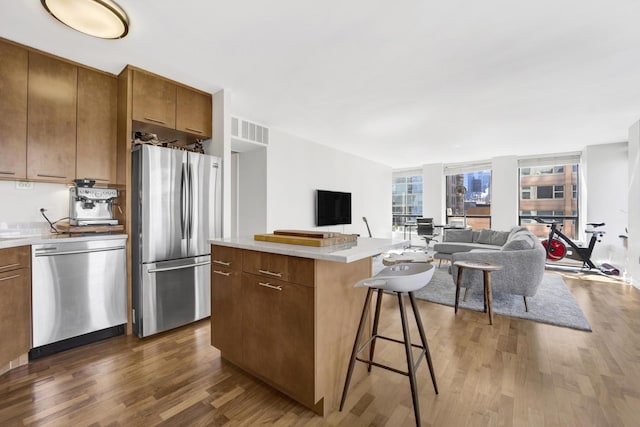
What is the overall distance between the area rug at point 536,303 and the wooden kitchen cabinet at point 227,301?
8.76ft

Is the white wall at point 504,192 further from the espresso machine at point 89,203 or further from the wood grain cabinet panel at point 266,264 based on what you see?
the espresso machine at point 89,203

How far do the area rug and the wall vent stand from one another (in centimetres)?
333

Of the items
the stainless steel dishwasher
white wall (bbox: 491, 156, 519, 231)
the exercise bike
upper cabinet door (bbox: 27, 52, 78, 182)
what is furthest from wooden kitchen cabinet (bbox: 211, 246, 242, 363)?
white wall (bbox: 491, 156, 519, 231)

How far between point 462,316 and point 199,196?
3132mm

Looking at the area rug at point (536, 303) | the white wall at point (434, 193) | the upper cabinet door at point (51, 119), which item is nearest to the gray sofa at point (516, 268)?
the area rug at point (536, 303)

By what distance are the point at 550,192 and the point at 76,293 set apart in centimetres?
876

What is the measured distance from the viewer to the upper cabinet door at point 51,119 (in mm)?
2375

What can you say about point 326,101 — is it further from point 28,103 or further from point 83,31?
point 28,103

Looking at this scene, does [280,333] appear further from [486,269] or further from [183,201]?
[486,269]

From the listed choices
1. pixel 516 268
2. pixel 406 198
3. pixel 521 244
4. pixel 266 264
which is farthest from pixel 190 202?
pixel 406 198

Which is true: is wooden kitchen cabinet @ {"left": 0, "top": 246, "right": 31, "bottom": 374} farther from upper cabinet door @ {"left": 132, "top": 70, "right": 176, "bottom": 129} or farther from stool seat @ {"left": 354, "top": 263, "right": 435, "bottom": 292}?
stool seat @ {"left": 354, "top": 263, "right": 435, "bottom": 292}

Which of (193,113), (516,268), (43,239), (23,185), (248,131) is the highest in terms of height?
(248,131)

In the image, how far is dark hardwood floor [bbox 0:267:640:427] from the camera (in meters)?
1.57

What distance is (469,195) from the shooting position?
310 inches
